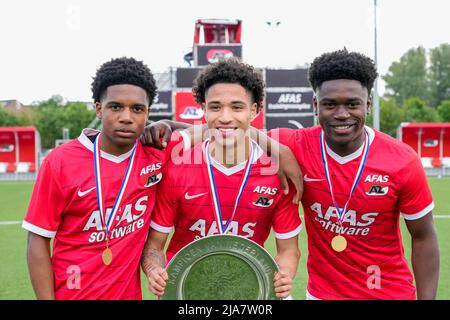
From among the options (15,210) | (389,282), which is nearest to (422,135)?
(15,210)

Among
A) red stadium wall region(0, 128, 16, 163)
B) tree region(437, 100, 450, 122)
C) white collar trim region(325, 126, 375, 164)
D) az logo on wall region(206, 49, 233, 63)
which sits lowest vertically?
red stadium wall region(0, 128, 16, 163)

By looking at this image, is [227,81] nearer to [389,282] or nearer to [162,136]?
[162,136]

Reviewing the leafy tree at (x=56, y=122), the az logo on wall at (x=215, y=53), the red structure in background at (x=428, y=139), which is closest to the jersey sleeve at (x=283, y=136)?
the az logo on wall at (x=215, y=53)

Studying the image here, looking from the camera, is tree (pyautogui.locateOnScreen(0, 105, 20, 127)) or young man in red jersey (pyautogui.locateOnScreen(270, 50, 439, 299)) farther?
tree (pyautogui.locateOnScreen(0, 105, 20, 127))

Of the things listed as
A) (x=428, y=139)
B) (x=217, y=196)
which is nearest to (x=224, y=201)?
(x=217, y=196)

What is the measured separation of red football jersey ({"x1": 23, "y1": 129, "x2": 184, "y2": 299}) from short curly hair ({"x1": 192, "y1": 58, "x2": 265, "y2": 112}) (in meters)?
0.63

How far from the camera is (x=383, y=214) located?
2.76m

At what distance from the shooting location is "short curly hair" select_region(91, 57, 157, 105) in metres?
2.66

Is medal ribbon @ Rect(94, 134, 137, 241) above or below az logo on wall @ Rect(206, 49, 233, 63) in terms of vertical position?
below

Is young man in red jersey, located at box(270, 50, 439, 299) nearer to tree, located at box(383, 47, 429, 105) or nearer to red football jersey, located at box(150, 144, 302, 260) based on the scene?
red football jersey, located at box(150, 144, 302, 260)

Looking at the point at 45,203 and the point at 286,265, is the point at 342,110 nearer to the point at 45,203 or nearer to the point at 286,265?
the point at 286,265

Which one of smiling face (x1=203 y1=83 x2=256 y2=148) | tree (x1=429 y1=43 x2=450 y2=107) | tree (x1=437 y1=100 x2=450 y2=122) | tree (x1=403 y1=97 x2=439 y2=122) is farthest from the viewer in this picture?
tree (x1=429 y1=43 x2=450 y2=107)

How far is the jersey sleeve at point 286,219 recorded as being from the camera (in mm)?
2707

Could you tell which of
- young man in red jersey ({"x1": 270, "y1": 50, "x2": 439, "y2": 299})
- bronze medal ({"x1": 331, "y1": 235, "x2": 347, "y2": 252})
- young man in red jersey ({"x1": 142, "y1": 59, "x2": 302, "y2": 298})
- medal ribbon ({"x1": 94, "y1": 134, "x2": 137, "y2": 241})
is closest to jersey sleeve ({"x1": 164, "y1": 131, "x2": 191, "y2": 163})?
young man in red jersey ({"x1": 142, "y1": 59, "x2": 302, "y2": 298})
